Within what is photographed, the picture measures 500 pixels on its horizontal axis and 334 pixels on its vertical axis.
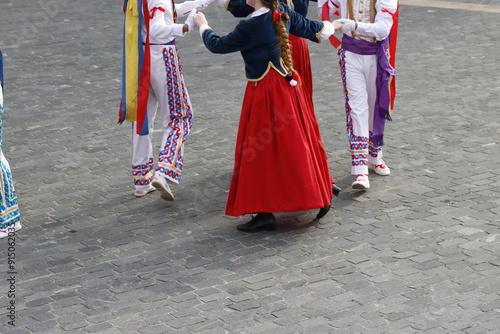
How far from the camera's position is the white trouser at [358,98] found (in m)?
7.80

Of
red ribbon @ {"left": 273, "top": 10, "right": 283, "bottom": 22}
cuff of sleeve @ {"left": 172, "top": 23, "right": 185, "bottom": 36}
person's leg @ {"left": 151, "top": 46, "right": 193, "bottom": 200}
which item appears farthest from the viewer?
person's leg @ {"left": 151, "top": 46, "right": 193, "bottom": 200}

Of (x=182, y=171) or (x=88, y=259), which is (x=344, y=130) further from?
(x=88, y=259)

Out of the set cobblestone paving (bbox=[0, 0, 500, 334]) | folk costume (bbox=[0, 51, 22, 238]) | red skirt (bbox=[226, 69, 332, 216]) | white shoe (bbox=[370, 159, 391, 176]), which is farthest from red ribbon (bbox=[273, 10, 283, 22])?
folk costume (bbox=[0, 51, 22, 238])

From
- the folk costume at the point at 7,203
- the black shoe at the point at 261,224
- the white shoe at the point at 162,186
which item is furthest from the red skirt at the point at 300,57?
the folk costume at the point at 7,203

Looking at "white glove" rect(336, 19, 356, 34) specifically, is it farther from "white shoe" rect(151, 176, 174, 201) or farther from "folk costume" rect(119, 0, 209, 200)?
"white shoe" rect(151, 176, 174, 201)

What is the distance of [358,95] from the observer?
25.7 feet

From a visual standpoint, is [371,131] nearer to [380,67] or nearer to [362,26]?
[380,67]

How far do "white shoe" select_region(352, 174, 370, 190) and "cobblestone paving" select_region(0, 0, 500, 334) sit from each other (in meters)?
0.10

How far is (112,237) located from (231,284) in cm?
127

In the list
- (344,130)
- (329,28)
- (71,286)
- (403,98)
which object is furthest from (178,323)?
(403,98)

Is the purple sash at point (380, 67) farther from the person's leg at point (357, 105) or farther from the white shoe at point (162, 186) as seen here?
the white shoe at point (162, 186)

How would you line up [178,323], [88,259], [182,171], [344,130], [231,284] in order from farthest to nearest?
[344,130] < [182,171] < [88,259] < [231,284] < [178,323]

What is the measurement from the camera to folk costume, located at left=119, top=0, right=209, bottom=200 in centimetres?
748

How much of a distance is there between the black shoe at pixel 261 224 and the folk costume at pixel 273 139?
6 centimetres
